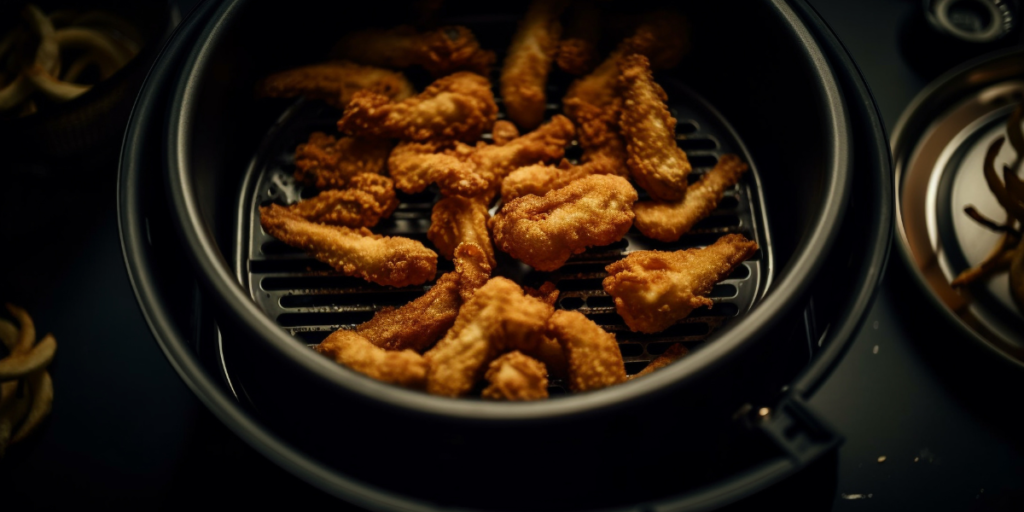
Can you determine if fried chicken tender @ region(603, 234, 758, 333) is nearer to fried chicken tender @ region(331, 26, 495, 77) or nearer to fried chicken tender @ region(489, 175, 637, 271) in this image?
fried chicken tender @ region(489, 175, 637, 271)

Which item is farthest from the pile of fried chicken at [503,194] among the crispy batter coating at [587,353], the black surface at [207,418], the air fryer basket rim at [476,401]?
the black surface at [207,418]

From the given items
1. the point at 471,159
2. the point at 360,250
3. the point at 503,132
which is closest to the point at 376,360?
the point at 360,250

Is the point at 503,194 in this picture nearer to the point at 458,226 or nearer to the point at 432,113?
the point at 458,226

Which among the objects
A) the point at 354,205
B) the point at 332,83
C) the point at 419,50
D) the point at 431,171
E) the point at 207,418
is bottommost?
the point at 207,418

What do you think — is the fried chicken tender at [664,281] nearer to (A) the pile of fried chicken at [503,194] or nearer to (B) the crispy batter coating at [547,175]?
(A) the pile of fried chicken at [503,194]

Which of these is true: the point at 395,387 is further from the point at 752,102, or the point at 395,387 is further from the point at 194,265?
the point at 752,102

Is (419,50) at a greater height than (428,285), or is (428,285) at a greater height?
(419,50)
